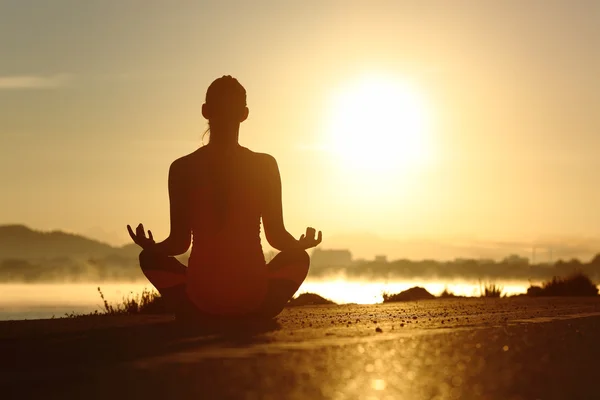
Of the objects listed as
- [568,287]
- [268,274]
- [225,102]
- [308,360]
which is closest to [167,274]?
[268,274]

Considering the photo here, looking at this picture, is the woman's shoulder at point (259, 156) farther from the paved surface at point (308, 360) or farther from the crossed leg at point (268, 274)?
the paved surface at point (308, 360)

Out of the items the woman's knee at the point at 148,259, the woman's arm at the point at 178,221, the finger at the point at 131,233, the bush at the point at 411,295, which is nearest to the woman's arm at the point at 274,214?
the woman's arm at the point at 178,221

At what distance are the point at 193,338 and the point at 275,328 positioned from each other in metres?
1.67

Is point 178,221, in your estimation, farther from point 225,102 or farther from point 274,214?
point 225,102

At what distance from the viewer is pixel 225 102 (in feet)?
37.5

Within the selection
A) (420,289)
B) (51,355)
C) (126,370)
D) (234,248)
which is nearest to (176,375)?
(126,370)

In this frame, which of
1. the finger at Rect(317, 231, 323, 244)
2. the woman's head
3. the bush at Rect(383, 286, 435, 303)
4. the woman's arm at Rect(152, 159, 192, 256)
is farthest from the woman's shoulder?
the bush at Rect(383, 286, 435, 303)

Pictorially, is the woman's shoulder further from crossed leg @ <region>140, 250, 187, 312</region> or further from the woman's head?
crossed leg @ <region>140, 250, 187, 312</region>

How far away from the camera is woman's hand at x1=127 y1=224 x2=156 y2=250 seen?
1124 centimetres

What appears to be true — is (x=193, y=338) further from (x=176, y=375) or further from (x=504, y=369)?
(x=504, y=369)

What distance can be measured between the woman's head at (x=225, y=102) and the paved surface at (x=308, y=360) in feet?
7.92

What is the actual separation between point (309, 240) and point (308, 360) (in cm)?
346

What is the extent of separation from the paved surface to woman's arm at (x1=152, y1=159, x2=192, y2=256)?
0.90m

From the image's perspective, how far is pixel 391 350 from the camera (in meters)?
9.16
